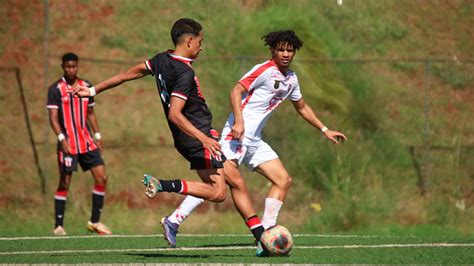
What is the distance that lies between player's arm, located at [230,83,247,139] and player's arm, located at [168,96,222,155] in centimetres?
124

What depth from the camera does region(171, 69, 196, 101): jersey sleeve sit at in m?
10.7

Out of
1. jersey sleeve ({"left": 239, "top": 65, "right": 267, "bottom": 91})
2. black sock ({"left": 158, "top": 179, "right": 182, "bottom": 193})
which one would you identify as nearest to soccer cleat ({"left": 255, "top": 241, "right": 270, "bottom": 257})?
black sock ({"left": 158, "top": 179, "right": 182, "bottom": 193})

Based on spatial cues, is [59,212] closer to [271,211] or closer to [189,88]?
[271,211]

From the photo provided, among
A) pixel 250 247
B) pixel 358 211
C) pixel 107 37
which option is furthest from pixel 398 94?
pixel 250 247

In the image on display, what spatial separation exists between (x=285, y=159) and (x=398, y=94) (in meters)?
2.94

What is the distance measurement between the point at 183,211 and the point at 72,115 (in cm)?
523

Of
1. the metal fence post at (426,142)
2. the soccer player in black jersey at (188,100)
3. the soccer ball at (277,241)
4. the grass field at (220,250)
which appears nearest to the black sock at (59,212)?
the grass field at (220,250)

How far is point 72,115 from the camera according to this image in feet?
54.4

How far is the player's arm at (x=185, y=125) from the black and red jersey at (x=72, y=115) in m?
5.90

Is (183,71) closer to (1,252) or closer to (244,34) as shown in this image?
(1,252)

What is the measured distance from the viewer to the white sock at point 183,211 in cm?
1157

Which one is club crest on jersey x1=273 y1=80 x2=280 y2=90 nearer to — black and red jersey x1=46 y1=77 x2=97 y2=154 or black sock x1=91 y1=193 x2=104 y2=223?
black and red jersey x1=46 y1=77 x2=97 y2=154

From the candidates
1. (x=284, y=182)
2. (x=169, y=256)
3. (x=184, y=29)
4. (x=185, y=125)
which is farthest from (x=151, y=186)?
(x=284, y=182)

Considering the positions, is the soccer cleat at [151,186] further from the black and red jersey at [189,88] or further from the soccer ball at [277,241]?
the soccer ball at [277,241]
